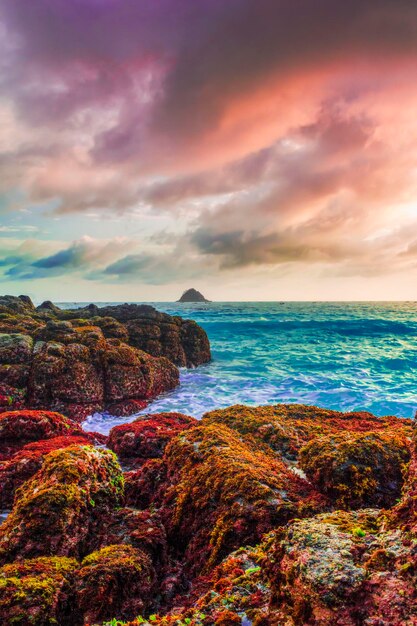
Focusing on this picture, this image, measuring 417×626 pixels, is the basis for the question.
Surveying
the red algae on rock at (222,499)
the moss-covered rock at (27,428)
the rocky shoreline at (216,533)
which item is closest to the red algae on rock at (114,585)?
the rocky shoreline at (216,533)

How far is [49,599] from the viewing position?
2.82m

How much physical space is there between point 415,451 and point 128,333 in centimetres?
2034

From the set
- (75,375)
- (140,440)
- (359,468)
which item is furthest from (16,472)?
(75,375)

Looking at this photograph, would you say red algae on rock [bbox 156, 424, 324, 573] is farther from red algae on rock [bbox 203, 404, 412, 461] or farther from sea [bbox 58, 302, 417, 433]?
sea [bbox 58, 302, 417, 433]

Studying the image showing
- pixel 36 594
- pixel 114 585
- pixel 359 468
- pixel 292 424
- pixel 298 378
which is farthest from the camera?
pixel 298 378

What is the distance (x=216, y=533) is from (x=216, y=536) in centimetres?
3

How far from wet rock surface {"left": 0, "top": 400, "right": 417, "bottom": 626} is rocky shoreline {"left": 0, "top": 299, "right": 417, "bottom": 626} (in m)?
0.01

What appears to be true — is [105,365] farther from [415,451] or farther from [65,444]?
[415,451]

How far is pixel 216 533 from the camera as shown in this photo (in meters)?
3.75

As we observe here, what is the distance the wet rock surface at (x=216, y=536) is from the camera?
2031 millimetres

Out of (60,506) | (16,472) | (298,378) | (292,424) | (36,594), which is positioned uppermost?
(60,506)

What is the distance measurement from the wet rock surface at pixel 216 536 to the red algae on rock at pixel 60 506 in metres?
0.01

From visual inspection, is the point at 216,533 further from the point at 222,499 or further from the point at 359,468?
the point at 359,468

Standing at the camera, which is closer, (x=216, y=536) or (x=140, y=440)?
(x=216, y=536)
